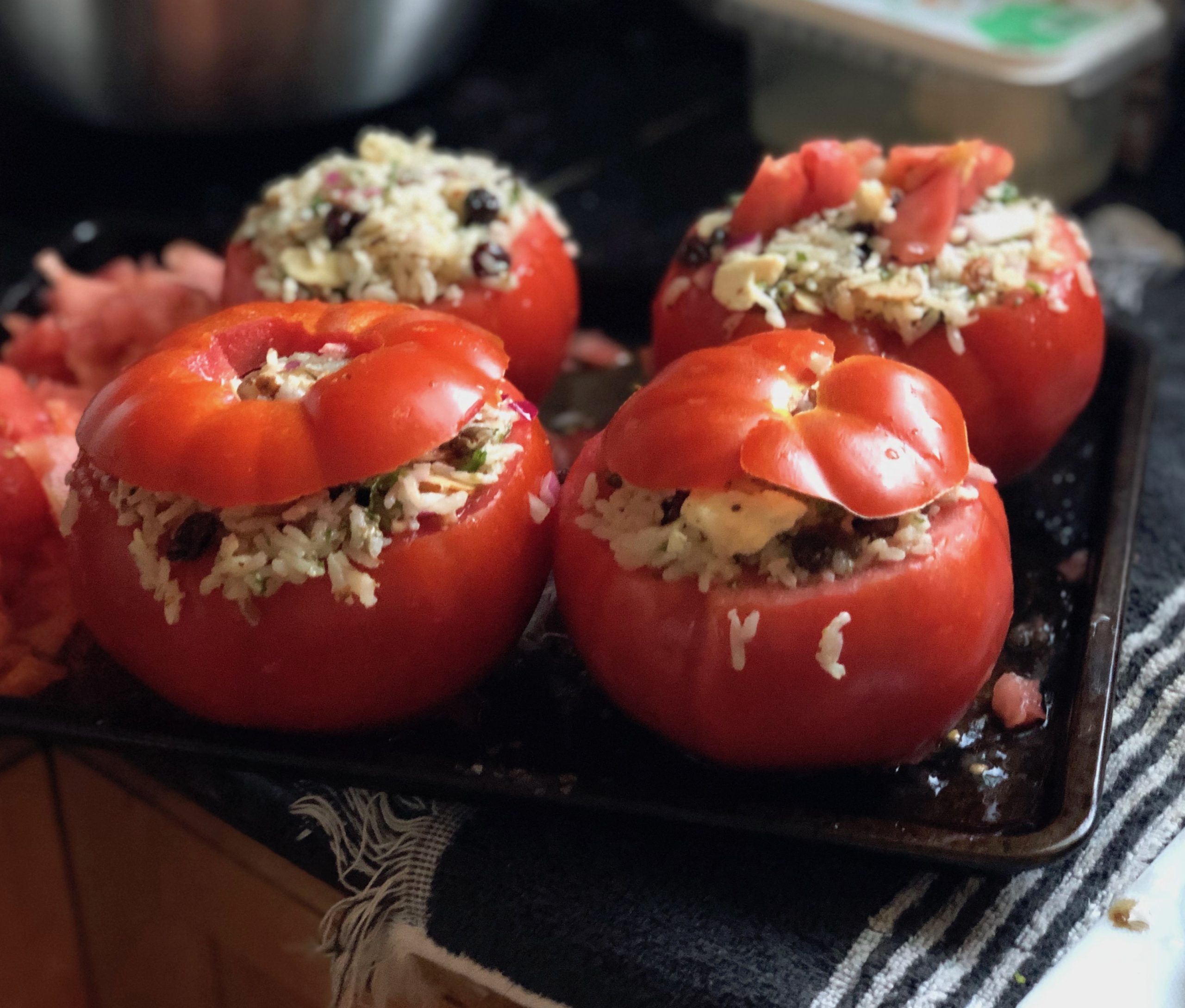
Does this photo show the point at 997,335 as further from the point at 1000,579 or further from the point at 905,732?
the point at 905,732

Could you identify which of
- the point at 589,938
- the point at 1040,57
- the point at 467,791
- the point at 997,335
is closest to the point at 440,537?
the point at 467,791

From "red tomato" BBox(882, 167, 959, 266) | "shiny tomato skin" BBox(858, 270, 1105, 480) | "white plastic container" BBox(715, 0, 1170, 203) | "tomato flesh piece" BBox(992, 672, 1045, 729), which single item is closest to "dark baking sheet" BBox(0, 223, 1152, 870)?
"tomato flesh piece" BBox(992, 672, 1045, 729)

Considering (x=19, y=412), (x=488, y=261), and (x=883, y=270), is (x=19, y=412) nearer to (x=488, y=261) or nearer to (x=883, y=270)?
(x=488, y=261)

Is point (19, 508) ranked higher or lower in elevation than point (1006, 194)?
lower

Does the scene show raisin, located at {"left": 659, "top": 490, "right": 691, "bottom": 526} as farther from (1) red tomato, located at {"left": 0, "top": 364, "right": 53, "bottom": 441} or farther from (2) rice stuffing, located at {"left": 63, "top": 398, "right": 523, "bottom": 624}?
(1) red tomato, located at {"left": 0, "top": 364, "right": 53, "bottom": 441}

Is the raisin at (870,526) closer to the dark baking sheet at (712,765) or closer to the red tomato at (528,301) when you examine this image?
the dark baking sheet at (712,765)

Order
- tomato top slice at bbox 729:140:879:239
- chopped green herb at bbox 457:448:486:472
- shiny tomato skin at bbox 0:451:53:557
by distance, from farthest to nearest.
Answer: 1. tomato top slice at bbox 729:140:879:239
2. shiny tomato skin at bbox 0:451:53:557
3. chopped green herb at bbox 457:448:486:472

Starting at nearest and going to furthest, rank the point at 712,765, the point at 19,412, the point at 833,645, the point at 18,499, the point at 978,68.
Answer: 1. the point at 833,645
2. the point at 712,765
3. the point at 18,499
4. the point at 19,412
5. the point at 978,68

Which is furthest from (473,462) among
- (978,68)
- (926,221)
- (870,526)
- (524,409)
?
(978,68)
